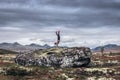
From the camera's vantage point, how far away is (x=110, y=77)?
5378 centimetres

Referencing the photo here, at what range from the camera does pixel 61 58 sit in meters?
62.7

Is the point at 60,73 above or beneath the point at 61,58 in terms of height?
beneath

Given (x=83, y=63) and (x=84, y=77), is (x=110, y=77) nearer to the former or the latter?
(x=84, y=77)

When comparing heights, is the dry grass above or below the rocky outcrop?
below

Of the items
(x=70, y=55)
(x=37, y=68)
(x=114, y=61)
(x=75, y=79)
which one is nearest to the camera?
(x=75, y=79)

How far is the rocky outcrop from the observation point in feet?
206

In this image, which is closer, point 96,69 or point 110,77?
point 110,77

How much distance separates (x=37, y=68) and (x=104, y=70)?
12636mm

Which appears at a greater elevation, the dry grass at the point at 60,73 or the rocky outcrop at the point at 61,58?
the rocky outcrop at the point at 61,58

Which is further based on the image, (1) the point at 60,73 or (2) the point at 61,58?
(2) the point at 61,58

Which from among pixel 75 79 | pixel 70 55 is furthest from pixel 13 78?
pixel 70 55

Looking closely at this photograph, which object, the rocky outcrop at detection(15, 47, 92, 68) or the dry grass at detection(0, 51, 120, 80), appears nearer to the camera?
the dry grass at detection(0, 51, 120, 80)

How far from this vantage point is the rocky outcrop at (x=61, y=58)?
62.8m

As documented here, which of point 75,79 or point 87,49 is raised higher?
point 87,49
